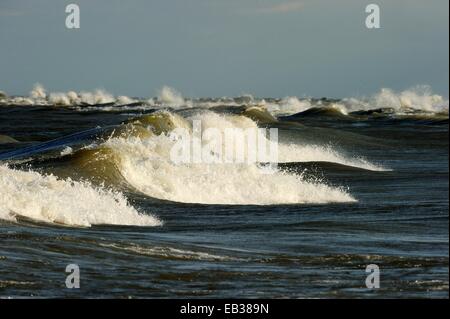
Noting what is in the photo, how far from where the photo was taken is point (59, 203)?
18.9 metres

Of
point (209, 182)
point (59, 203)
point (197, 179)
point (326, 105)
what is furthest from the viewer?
point (326, 105)

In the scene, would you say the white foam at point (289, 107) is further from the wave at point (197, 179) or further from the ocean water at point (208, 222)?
the wave at point (197, 179)

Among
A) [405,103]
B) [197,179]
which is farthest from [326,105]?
[197,179]

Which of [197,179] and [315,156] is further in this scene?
[315,156]

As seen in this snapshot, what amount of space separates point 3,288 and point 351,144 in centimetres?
3568

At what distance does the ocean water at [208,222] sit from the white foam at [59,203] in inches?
1.3

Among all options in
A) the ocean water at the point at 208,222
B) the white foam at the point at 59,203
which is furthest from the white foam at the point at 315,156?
the white foam at the point at 59,203

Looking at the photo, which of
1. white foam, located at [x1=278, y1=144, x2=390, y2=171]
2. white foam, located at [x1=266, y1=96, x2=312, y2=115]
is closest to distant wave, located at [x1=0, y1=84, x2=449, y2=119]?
white foam, located at [x1=266, y1=96, x2=312, y2=115]

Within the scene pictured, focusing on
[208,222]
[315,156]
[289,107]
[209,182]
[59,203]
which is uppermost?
[289,107]

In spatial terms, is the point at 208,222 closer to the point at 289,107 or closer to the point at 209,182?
the point at 209,182

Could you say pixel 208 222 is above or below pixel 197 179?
below

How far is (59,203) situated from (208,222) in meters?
2.61
